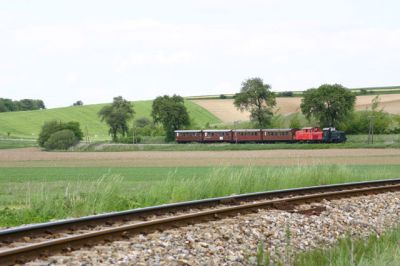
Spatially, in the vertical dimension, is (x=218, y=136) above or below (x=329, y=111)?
below

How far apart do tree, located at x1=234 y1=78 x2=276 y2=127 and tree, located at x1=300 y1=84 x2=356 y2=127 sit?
1055 cm

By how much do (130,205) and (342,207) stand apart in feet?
17.4

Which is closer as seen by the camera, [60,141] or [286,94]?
[60,141]

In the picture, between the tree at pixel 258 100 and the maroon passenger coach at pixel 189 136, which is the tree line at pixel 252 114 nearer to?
the tree at pixel 258 100

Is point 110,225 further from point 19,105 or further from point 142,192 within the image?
point 19,105

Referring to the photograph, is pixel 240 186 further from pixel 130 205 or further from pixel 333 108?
pixel 333 108

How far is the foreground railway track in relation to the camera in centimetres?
950

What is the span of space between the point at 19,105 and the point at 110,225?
589ft

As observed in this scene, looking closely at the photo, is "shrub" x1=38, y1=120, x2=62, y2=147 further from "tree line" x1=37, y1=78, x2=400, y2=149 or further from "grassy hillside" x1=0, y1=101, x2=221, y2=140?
"grassy hillside" x1=0, y1=101, x2=221, y2=140

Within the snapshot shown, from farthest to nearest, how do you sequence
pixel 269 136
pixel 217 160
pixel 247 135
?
pixel 247 135, pixel 269 136, pixel 217 160

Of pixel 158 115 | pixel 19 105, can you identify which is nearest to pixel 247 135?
pixel 158 115

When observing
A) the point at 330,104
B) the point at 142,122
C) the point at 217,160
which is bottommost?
the point at 217,160

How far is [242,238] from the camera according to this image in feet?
38.8

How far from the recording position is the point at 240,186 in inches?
770
